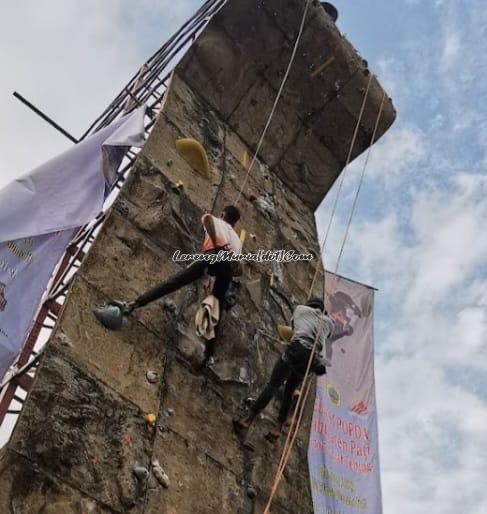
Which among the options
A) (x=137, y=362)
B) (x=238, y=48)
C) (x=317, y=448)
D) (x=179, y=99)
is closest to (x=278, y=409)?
(x=317, y=448)

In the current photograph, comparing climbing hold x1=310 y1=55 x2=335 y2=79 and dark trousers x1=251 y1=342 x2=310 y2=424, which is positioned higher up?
climbing hold x1=310 y1=55 x2=335 y2=79

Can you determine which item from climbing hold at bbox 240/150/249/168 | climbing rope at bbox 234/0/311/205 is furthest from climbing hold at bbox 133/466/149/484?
climbing hold at bbox 240/150/249/168

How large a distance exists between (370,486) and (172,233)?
8.36ft

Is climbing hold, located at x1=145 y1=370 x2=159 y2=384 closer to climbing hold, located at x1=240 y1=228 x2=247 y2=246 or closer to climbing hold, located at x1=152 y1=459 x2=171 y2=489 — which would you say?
climbing hold, located at x1=152 y1=459 x2=171 y2=489

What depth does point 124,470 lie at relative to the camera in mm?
3822

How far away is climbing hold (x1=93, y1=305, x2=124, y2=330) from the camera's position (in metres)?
4.27

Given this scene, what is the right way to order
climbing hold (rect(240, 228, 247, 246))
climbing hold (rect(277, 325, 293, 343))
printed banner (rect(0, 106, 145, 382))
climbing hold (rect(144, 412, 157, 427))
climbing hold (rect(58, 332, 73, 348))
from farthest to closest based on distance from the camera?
climbing hold (rect(240, 228, 247, 246)), climbing hold (rect(277, 325, 293, 343)), climbing hold (rect(144, 412, 157, 427)), climbing hold (rect(58, 332, 73, 348)), printed banner (rect(0, 106, 145, 382))

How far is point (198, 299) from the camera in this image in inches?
206

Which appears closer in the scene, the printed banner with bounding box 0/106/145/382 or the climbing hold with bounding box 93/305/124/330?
the printed banner with bounding box 0/106/145/382

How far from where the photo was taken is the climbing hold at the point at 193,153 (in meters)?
5.95

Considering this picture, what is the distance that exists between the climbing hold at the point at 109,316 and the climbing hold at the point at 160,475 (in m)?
0.90

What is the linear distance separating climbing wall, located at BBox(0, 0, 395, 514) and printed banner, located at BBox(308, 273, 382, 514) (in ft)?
1.19

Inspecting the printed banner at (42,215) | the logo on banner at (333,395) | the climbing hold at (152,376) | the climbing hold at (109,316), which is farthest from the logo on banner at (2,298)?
the logo on banner at (333,395)

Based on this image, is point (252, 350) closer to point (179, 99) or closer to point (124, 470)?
point (124, 470)
